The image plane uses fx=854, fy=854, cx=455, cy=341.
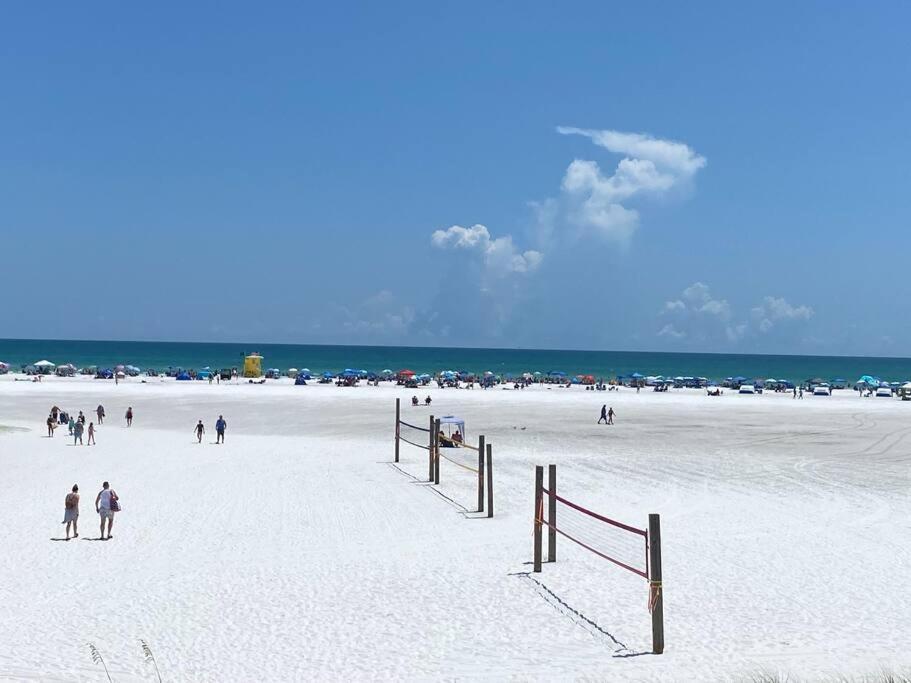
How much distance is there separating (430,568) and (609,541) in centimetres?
337

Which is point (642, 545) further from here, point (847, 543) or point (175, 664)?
point (175, 664)

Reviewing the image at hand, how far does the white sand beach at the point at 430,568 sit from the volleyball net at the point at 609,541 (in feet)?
1.06

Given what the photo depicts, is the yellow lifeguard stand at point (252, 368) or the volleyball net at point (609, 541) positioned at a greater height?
the yellow lifeguard stand at point (252, 368)

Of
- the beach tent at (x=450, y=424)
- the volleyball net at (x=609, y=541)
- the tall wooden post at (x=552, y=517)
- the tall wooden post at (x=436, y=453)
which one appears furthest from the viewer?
the beach tent at (x=450, y=424)

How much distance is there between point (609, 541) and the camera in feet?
44.3

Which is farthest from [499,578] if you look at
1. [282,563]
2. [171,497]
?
[171,497]

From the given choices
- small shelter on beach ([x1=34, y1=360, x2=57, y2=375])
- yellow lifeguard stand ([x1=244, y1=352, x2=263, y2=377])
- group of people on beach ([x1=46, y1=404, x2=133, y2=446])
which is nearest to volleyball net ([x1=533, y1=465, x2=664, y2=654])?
group of people on beach ([x1=46, y1=404, x2=133, y2=446])

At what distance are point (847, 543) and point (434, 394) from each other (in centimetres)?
4319

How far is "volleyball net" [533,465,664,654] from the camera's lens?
27.1 ft

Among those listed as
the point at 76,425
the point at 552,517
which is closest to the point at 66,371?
the point at 76,425

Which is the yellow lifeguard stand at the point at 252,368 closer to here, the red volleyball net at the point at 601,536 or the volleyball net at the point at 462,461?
the volleyball net at the point at 462,461

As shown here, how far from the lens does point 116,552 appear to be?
12.7 m

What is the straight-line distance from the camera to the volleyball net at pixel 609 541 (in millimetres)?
8258

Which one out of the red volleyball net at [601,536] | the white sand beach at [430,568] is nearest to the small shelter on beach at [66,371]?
the white sand beach at [430,568]
